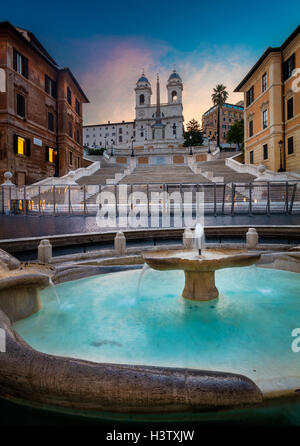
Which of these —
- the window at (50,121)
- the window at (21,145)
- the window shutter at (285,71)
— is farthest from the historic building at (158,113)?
the window shutter at (285,71)

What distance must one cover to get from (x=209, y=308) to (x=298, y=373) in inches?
73.5

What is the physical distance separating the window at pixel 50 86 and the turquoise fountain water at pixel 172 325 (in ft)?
111

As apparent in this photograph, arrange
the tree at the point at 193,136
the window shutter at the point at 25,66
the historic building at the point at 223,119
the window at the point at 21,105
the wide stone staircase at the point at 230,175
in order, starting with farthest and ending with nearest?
1. the historic building at the point at 223,119
2. the tree at the point at 193,136
3. the window shutter at the point at 25,66
4. the window at the point at 21,105
5. the wide stone staircase at the point at 230,175

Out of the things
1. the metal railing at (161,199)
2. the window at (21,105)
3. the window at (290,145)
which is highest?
the window at (21,105)

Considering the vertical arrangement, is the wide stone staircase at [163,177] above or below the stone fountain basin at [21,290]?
above

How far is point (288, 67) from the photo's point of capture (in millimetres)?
26516

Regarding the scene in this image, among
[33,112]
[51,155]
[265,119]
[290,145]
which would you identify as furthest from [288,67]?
[51,155]

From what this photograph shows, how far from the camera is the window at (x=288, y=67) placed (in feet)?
84.5

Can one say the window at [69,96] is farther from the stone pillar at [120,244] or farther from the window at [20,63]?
the stone pillar at [120,244]

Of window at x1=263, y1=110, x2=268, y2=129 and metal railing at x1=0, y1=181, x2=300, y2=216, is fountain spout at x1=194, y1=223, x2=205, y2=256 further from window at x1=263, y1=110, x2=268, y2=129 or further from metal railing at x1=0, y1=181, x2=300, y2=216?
window at x1=263, y1=110, x2=268, y2=129

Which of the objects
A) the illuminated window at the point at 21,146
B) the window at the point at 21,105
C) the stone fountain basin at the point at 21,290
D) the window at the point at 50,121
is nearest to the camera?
the stone fountain basin at the point at 21,290

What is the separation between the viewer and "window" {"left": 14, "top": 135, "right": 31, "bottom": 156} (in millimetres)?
26656

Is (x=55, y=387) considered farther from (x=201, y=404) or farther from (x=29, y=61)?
(x=29, y=61)
